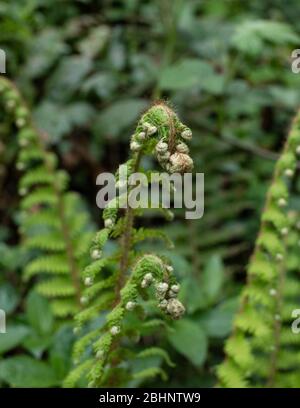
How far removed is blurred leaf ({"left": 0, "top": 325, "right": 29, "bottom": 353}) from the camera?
185cm

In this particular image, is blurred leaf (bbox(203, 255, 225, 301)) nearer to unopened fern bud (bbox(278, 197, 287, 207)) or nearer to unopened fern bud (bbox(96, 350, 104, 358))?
unopened fern bud (bbox(278, 197, 287, 207))

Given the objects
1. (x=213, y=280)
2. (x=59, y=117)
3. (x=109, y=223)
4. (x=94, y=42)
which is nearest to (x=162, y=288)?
(x=109, y=223)

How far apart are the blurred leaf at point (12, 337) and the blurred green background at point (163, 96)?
1.16ft

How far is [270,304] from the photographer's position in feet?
6.32

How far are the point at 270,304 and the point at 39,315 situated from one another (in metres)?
0.72

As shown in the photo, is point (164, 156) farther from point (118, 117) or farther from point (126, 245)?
point (118, 117)

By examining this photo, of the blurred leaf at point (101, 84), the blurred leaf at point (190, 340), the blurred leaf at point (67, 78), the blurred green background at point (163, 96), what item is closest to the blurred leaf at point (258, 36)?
the blurred green background at point (163, 96)

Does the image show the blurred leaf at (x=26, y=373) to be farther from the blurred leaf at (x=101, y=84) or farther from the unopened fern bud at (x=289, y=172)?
the blurred leaf at (x=101, y=84)

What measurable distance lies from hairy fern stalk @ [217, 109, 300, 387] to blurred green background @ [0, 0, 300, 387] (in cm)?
33

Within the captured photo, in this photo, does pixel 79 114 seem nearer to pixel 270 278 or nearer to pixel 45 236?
pixel 45 236

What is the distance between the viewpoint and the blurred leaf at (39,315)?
202 centimetres
